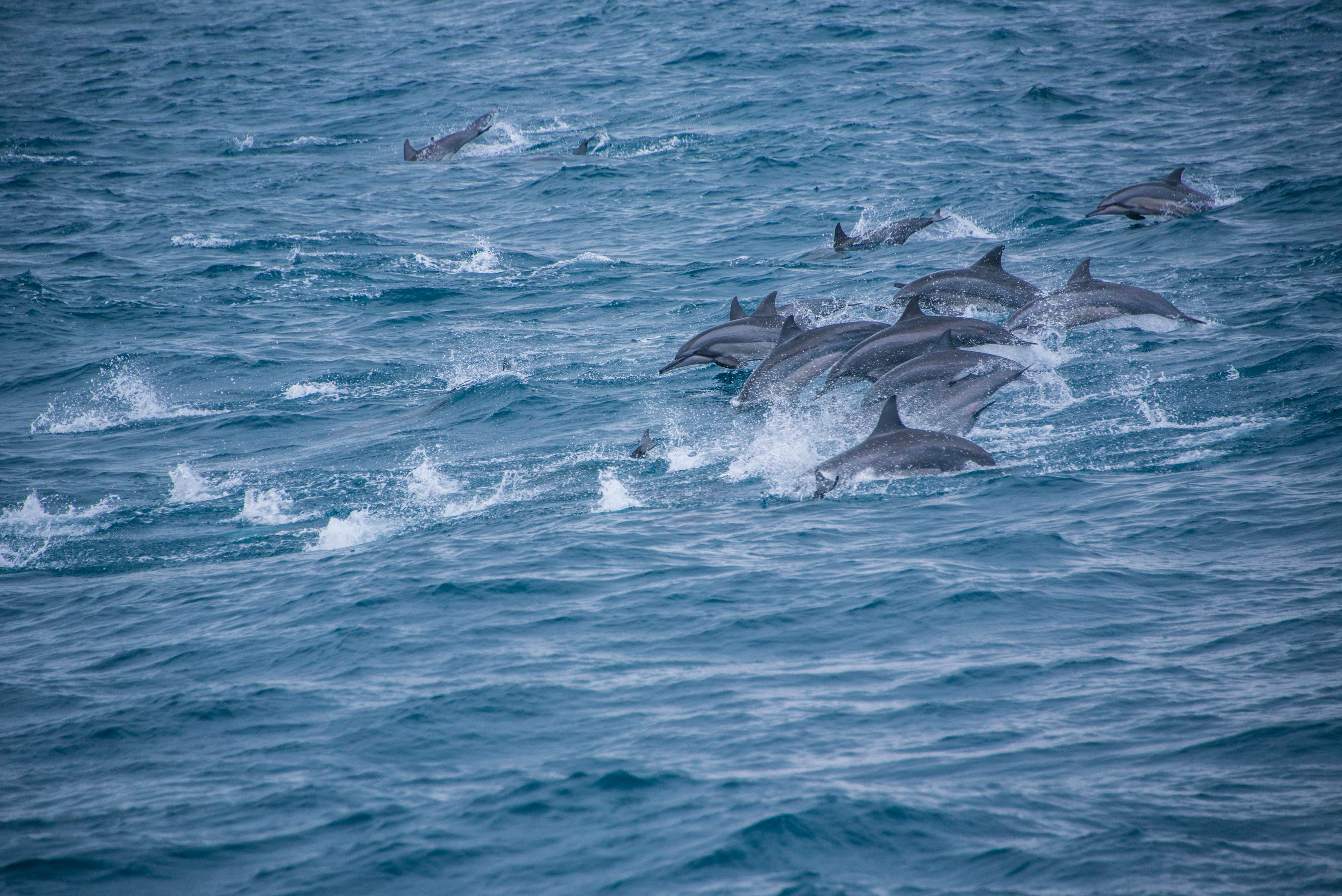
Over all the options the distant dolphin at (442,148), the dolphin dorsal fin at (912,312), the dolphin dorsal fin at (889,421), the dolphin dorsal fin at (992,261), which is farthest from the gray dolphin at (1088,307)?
the distant dolphin at (442,148)

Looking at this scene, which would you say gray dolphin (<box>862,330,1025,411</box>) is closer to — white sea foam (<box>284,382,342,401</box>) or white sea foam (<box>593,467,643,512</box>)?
white sea foam (<box>593,467,643,512</box>)

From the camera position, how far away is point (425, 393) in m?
16.0

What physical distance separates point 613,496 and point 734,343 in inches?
164

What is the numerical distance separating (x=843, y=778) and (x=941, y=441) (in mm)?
5619

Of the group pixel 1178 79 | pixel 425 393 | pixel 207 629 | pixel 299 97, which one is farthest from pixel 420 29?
pixel 207 629

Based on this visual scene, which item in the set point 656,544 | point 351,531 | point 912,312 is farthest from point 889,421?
point 351,531

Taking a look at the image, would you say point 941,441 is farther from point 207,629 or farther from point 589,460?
point 207,629

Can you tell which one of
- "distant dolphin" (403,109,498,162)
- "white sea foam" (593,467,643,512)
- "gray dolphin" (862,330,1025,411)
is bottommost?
"white sea foam" (593,467,643,512)

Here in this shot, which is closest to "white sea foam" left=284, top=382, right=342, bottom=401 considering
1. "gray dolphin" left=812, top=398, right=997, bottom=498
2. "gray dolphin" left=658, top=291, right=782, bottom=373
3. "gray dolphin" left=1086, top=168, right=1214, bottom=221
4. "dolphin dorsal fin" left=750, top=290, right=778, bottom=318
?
"gray dolphin" left=658, top=291, right=782, bottom=373

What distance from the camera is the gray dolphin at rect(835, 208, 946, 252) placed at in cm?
2073

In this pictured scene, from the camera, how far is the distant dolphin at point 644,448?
12.8m

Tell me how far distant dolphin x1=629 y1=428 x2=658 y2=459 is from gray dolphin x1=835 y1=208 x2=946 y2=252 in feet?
29.3

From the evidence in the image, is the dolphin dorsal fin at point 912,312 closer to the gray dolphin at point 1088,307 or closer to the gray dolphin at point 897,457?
Answer: the gray dolphin at point 1088,307

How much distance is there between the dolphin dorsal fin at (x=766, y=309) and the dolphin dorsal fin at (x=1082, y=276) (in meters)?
4.05
